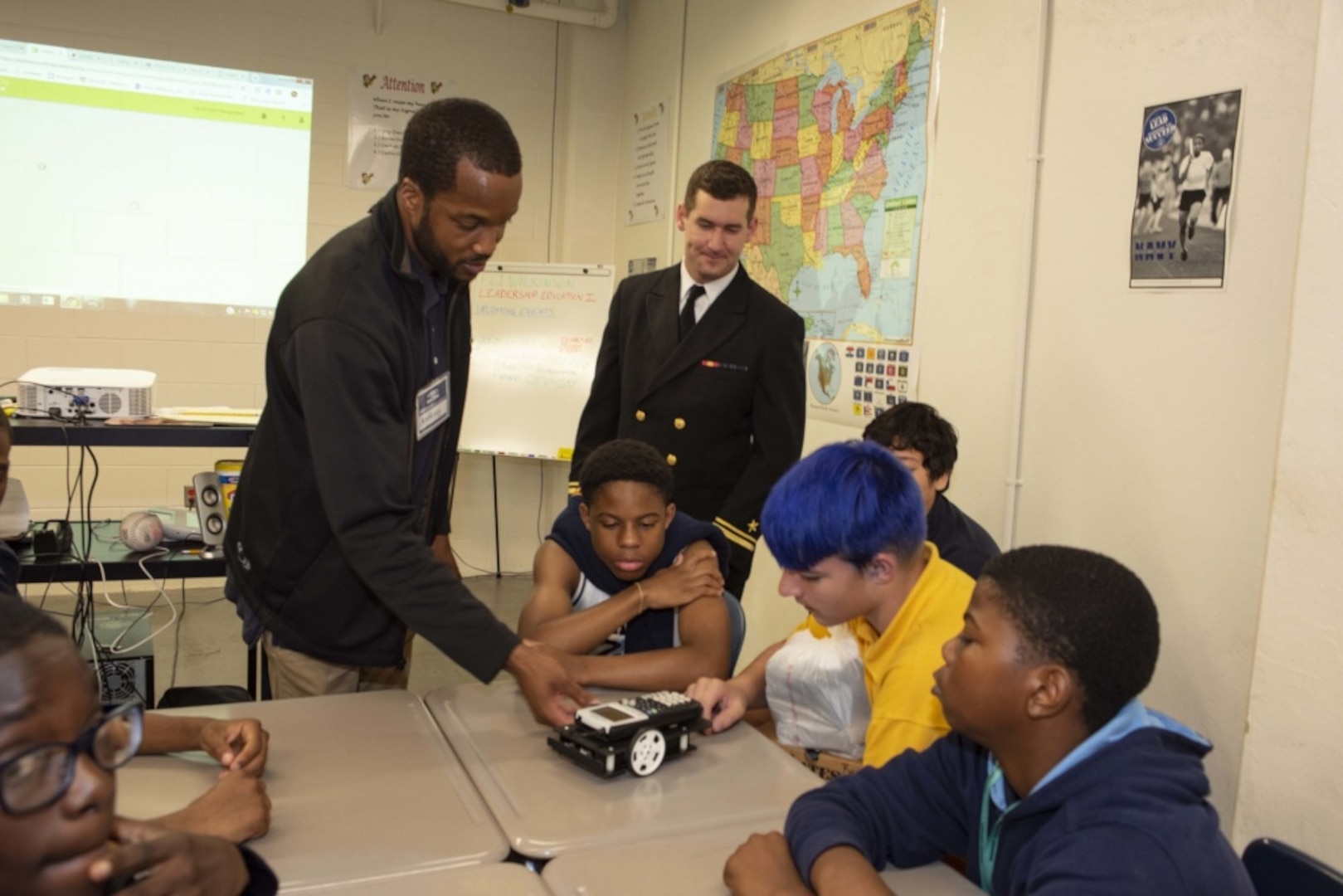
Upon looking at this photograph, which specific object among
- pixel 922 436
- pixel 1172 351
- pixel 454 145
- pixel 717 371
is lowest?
pixel 922 436

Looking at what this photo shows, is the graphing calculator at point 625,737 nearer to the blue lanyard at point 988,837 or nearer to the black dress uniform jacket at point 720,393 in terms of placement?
the blue lanyard at point 988,837

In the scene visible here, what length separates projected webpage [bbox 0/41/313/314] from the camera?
4.61 metres

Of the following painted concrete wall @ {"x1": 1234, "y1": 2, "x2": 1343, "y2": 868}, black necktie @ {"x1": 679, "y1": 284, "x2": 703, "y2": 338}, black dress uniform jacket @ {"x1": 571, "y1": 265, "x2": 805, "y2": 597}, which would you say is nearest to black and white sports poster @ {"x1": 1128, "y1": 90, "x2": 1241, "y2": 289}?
painted concrete wall @ {"x1": 1234, "y1": 2, "x2": 1343, "y2": 868}

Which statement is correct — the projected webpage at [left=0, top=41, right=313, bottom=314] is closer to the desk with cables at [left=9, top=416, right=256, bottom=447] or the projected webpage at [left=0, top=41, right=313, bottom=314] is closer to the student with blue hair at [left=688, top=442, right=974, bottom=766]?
the desk with cables at [left=9, top=416, right=256, bottom=447]

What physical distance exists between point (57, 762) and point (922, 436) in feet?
6.31

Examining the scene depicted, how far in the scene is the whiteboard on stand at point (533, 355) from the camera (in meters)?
5.25

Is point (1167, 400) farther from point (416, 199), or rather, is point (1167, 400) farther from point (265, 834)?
point (265, 834)

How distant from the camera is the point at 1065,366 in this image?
264 centimetres

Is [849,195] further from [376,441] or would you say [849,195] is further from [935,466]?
[376,441]

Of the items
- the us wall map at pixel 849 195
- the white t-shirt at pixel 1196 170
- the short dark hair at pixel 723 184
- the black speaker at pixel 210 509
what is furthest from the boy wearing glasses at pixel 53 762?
the us wall map at pixel 849 195

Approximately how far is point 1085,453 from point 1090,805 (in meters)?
1.63

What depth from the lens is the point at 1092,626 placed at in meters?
1.14

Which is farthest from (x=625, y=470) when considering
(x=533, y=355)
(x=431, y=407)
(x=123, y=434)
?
(x=533, y=355)

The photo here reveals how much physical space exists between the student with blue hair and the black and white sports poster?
108 cm
